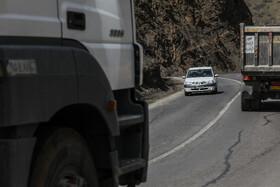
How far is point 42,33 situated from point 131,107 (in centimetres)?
174

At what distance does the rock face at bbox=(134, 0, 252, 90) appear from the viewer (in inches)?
2805

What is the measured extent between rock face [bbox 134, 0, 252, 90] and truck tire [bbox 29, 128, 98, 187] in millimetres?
59793

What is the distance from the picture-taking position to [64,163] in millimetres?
4141

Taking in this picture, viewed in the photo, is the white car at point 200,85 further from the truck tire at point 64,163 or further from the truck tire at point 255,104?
the truck tire at point 64,163

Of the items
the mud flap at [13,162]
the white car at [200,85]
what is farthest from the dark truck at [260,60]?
the mud flap at [13,162]

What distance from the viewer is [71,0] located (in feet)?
14.7

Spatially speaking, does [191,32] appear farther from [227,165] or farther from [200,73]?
[227,165]

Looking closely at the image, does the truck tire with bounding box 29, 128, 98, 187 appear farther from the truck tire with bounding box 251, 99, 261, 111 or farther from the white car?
the white car

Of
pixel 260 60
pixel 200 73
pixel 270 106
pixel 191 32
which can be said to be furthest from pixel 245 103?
pixel 191 32

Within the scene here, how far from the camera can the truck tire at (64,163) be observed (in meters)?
3.87

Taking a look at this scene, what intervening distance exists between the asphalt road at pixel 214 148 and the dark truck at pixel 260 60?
84 cm

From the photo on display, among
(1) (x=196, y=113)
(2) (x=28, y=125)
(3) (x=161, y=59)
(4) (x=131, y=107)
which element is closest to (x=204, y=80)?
(1) (x=196, y=113)

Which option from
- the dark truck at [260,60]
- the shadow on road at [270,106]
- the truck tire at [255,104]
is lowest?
the shadow on road at [270,106]

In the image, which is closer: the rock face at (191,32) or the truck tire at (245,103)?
the truck tire at (245,103)
